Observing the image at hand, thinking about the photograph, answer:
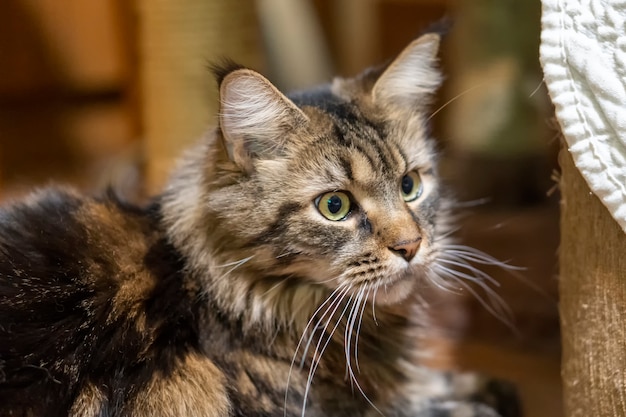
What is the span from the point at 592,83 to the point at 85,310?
29.4 inches

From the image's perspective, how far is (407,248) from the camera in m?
1.01

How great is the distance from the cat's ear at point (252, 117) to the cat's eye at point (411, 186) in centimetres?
20

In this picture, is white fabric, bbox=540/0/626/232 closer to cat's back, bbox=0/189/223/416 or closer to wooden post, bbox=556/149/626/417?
wooden post, bbox=556/149/626/417

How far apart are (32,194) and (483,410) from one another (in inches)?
35.6

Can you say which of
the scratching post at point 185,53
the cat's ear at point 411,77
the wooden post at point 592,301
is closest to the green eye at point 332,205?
the cat's ear at point 411,77

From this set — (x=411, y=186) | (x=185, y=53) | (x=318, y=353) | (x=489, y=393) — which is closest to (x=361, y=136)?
(x=411, y=186)

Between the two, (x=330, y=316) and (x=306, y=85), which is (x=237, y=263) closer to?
(x=330, y=316)

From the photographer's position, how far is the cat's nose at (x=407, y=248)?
1.01 meters

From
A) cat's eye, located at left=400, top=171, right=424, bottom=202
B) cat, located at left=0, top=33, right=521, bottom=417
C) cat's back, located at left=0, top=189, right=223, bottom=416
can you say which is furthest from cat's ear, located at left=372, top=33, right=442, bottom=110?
cat's back, located at left=0, top=189, right=223, bottom=416

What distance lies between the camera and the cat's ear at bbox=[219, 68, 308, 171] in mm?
978

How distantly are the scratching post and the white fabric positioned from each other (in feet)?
3.99

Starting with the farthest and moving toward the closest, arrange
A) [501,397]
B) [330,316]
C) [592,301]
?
[501,397], [330,316], [592,301]

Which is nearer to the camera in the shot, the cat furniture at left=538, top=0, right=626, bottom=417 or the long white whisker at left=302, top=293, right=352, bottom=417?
the cat furniture at left=538, top=0, right=626, bottom=417

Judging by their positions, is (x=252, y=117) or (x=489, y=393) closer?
(x=252, y=117)
